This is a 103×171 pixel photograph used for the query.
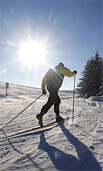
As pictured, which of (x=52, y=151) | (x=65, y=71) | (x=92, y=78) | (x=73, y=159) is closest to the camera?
(x=73, y=159)

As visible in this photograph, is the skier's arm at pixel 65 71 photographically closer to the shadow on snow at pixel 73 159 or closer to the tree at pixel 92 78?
the shadow on snow at pixel 73 159

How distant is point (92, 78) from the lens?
17859 millimetres

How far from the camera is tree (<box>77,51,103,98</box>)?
57.7 ft

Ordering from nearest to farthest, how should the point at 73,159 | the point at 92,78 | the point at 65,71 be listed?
the point at 73,159, the point at 65,71, the point at 92,78

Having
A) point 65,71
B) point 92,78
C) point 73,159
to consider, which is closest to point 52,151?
point 73,159

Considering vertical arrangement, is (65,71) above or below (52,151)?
above

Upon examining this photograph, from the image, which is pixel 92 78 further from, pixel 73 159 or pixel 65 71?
pixel 73 159

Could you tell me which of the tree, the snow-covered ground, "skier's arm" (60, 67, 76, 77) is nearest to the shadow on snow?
the snow-covered ground

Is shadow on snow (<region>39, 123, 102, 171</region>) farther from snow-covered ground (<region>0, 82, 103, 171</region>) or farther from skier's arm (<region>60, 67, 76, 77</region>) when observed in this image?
skier's arm (<region>60, 67, 76, 77</region>)

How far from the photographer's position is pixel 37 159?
160cm

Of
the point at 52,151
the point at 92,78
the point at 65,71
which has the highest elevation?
the point at 92,78

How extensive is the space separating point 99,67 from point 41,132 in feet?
59.4

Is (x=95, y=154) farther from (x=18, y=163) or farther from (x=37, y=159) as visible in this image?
(x=18, y=163)

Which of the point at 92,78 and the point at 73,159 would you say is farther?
the point at 92,78
